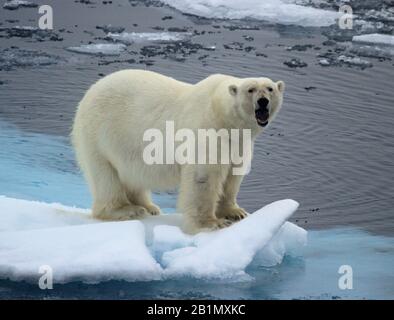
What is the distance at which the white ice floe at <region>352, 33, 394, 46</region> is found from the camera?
1373 centimetres

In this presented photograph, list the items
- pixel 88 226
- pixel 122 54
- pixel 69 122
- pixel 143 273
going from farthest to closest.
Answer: pixel 122 54 < pixel 69 122 < pixel 88 226 < pixel 143 273

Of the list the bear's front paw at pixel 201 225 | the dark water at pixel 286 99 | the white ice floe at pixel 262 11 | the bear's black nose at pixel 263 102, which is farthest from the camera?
the white ice floe at pixel 262 11

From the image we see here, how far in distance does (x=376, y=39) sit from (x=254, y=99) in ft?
27.8

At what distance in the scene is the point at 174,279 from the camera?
18.6 feet

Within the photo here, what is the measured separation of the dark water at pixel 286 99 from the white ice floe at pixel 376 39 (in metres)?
0.59

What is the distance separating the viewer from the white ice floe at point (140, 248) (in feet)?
18.2

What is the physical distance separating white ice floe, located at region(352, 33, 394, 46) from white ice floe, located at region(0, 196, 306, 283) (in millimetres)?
8000

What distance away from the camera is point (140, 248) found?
224 inches

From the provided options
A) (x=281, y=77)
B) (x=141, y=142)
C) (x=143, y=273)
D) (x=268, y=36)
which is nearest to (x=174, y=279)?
(x=143, y=273)

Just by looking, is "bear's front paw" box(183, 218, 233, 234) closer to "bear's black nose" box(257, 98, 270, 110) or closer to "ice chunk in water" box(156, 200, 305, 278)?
"ice chunk in water" box(156, 200, 305, 278)

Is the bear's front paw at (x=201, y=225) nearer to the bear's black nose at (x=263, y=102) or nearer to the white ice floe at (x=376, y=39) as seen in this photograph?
the bear's black nose at (x=263, y=102)

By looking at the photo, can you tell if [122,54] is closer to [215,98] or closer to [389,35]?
[389,35]

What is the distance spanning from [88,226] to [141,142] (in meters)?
0.76

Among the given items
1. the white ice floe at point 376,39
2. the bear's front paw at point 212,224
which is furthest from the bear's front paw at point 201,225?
the white ice floe at point 376,39
